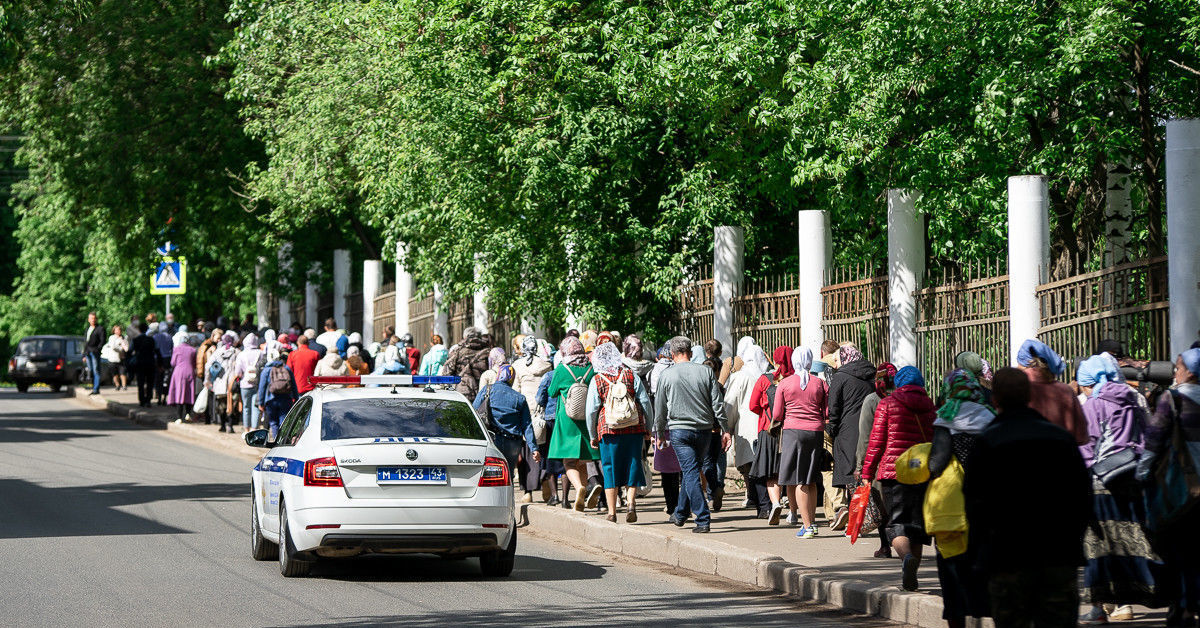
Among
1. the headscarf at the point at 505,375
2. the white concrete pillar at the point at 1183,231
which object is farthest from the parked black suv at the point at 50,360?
the white concrete pillar at the point at 1183,231

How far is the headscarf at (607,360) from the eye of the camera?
15320 millimetres

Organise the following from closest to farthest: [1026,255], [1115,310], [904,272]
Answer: [1115,310] → [1026,255] → [904,272]

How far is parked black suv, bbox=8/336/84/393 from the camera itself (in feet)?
160

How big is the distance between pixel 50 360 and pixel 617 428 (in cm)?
3778

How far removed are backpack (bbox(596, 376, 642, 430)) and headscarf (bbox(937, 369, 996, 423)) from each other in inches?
227

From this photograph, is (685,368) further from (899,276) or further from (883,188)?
(883,188)

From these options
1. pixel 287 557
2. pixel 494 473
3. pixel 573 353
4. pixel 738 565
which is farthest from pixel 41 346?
pixel 738 565

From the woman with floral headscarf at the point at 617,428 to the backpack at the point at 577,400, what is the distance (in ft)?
1.05

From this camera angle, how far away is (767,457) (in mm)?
15414

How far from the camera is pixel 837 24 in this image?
17672 millimetres

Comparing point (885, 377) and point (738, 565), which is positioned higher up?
point (885, 377)

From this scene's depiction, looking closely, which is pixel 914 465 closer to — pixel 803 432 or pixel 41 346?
pixel 803 432

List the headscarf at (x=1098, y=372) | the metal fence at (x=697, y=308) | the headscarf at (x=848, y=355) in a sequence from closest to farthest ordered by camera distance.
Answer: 1. the headscarf at (x=1098, y=372)
2. the headscarf at (x=848, y=355)
3. the metal fence at (x=697, y=308)

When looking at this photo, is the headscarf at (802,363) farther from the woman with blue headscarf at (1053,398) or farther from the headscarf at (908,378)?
the woman with blue headscarf at (1053,398)
